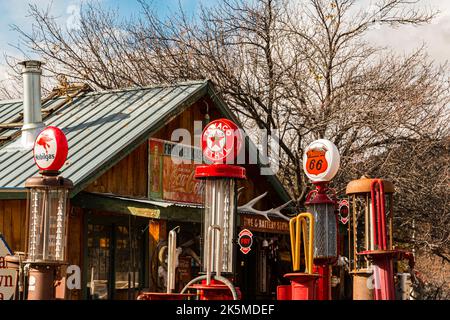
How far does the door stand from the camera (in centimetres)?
1739

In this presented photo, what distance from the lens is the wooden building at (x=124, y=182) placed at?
1672 centimetres

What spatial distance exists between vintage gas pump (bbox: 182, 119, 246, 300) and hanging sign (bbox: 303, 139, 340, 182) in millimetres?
1776

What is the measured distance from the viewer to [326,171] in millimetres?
13984

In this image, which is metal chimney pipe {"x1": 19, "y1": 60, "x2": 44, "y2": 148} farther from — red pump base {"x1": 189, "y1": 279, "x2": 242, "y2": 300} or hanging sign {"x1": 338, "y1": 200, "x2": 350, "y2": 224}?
red pump base {"x1": 189, "y1": 279, "x2": 242, "y2": 300}

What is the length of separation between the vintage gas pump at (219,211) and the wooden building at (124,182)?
155 inches

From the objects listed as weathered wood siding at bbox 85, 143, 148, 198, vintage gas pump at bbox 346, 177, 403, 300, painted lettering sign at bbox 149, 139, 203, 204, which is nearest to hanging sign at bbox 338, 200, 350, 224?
vintage gas pump at bbox 346, 177, 403, 300

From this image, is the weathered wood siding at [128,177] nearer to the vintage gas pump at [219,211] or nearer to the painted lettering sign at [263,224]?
the painted lettering sign at [263,224]

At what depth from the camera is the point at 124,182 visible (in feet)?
59.0

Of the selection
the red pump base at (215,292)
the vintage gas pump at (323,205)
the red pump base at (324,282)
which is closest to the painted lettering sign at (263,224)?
the vintage gas pump at (323,205)

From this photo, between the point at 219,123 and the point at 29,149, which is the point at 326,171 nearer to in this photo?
the point at 219,123

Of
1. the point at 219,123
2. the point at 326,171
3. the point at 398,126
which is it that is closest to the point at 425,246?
the point at 398,126

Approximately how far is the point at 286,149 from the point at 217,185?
10.2 metres

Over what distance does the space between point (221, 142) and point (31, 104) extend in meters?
7.62
